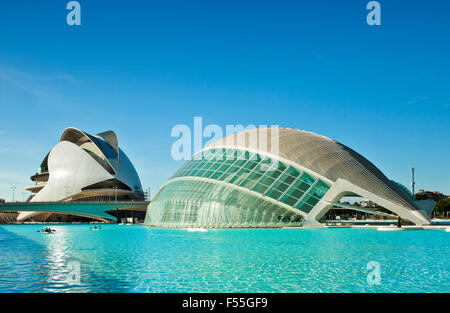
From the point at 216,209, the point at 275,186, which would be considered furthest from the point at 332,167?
the point at 216,209

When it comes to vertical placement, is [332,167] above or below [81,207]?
above

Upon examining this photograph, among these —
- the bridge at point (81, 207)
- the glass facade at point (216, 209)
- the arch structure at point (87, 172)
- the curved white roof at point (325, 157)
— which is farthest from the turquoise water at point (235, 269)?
the arch structure at point (87, 172)

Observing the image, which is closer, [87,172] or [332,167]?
[332,167]

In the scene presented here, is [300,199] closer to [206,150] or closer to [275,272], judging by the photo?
[206,150]

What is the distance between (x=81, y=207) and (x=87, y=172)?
444 inches

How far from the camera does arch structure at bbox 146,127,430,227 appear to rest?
3359cm

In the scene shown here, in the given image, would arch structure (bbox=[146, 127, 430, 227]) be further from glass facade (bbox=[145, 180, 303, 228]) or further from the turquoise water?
the turquoise water

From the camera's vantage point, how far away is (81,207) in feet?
257

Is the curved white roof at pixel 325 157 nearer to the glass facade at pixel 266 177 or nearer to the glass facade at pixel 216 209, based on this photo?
the glass facade at pixel 266 177

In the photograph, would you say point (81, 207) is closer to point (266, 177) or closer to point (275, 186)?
point (266, 177)

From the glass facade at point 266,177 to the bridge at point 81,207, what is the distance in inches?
1691

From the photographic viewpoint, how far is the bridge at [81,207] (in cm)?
7788

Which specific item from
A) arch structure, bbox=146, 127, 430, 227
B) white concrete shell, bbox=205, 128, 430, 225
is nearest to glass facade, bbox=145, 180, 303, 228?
arch structure, bbox=146, 127, 430, 227

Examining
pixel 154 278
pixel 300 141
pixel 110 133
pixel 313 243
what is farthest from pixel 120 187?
pixel 154 278
